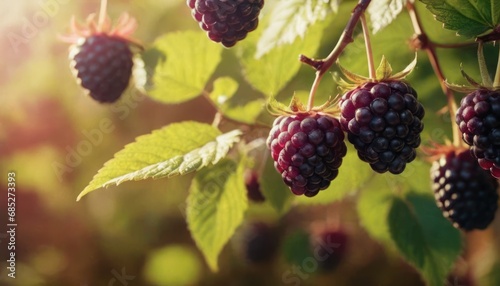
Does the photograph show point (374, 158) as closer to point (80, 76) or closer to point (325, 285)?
point (80, 76)

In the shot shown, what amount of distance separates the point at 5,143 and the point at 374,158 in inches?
73.7

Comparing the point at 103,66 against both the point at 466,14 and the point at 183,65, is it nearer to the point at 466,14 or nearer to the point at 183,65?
the point at 183,65

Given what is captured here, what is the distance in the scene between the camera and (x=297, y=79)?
1358mm

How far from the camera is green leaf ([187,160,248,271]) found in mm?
1229

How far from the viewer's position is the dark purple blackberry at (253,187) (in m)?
1.46

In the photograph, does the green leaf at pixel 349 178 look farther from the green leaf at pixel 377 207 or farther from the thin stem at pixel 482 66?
the thin stem at pixel 482 66

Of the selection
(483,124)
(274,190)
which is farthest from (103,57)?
(483,124)

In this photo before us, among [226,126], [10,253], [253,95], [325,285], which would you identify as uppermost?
[253,95]

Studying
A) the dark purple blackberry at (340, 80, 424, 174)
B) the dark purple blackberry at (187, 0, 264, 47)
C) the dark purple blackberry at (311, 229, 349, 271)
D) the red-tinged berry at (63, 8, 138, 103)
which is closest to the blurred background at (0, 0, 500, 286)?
the dark purple blackberry at (311, 229, 349, 271)

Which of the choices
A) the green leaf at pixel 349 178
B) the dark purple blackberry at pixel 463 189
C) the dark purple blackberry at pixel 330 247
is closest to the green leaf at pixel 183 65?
the green leaf at pixel 349 178

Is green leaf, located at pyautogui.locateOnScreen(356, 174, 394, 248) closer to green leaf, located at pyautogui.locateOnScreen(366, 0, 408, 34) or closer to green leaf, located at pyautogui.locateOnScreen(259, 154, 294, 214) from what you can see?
green leaf, located at pyautogui.locateOnScreen(259, 154, 294, 214)

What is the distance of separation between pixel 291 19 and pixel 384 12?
6.9 inches

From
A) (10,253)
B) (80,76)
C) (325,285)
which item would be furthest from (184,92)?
(325,285)

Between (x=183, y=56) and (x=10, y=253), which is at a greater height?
(x=183, y=56)
